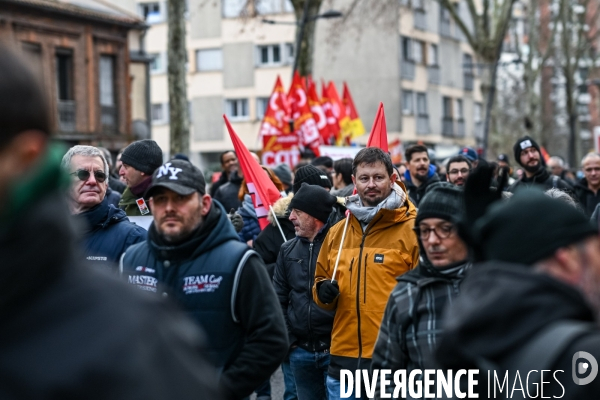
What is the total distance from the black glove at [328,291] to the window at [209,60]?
1988 inches

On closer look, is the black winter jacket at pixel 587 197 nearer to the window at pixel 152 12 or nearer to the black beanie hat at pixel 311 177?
the black beanie hat at pixel 311 177

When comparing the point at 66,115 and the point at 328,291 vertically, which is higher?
the point at 66,115

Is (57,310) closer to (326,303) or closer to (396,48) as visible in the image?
(326,303)

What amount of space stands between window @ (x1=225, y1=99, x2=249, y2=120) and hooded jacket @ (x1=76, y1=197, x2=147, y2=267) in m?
49.7

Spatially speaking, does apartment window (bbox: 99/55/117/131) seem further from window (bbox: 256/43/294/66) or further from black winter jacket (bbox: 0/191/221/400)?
black winter jacket (bbox: 0/191/221/400)

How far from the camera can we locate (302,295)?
7105mm

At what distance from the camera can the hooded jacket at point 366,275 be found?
19.7 feet

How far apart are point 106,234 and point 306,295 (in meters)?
1.74

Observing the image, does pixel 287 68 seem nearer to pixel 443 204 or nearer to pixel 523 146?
pixel 523 146

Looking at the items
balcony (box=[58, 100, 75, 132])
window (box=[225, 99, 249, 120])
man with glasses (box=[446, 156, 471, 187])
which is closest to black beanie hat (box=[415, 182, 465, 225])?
man with glasses (box=[446, 156, 471, 187])

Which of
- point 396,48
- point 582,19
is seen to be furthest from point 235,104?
point 582,19

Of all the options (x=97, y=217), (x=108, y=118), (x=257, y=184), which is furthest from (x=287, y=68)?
(x=97, y=217)

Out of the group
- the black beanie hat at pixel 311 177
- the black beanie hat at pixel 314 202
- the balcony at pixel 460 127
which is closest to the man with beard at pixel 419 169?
the black beanie hat at pixel 311 177

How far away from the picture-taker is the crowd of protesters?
1.88m
